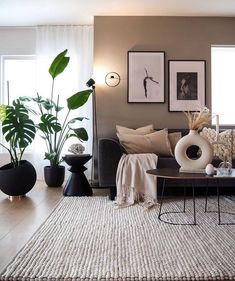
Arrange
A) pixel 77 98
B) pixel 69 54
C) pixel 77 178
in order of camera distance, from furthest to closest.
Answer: pixel 69 54
pixel 77 98
pixel 77 178

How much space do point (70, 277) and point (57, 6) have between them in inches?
143

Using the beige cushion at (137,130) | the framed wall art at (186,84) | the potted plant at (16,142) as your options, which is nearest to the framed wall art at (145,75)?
the framed wall art at (186,84)

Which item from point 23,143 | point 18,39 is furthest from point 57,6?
point 23,143

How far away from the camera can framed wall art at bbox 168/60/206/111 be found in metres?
4.75

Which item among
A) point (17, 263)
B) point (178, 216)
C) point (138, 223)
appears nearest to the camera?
point (17, 263)

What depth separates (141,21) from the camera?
4.73 m

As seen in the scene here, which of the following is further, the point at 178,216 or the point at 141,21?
the point at 141,21

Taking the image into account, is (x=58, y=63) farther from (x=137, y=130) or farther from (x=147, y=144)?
(x=147, y=144)

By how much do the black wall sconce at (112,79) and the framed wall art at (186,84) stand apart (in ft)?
2.46

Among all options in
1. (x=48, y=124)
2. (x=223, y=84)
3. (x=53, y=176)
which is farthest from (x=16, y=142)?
(x=223, y=84)

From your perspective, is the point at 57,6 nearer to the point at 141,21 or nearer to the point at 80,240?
the point at 141,21

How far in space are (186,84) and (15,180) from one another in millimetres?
2708

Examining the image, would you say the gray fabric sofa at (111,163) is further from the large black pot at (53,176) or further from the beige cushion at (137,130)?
the large black pot at (53,176)

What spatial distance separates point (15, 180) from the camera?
3.66 meters
